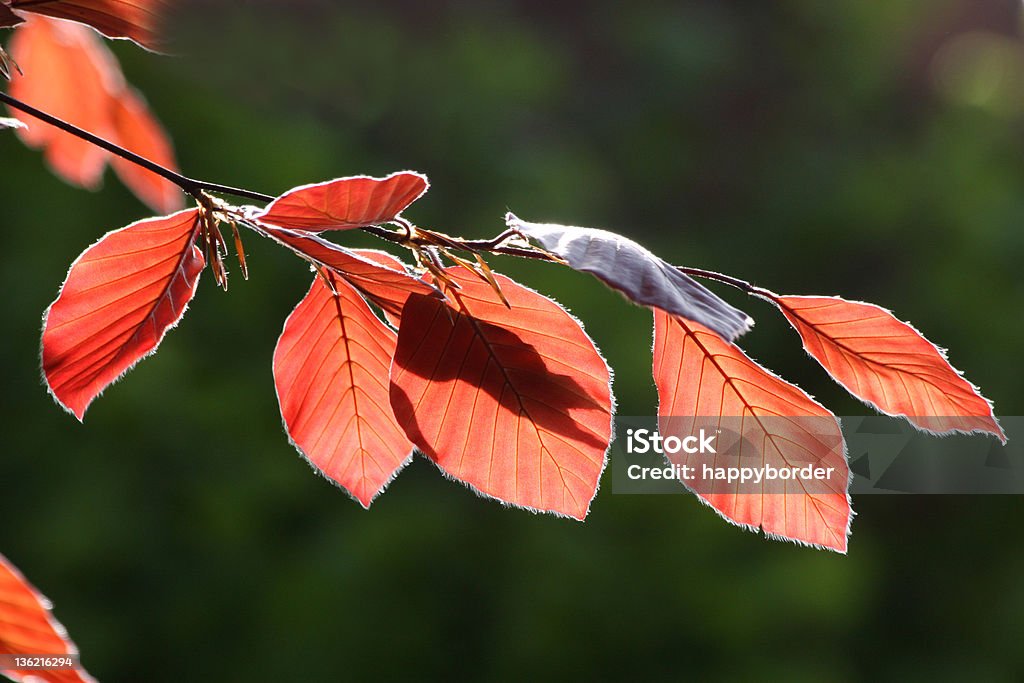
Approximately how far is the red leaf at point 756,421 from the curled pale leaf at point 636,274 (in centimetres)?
8

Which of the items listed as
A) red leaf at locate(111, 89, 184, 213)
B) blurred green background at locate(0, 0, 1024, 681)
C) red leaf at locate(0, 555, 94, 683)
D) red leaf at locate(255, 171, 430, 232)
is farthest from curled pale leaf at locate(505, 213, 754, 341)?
blurred green background at locate(0, 0, 1024, 681)

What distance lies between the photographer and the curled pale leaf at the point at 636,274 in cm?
26

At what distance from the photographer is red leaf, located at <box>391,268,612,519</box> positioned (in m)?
0.36

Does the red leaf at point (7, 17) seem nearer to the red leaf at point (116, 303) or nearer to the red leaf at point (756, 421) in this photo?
the red leaf at point (116, 303)

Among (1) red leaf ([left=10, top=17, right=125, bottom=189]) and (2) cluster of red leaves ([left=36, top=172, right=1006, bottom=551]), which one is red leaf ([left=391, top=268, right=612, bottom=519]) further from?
(1) red leaf ([left=10, top=17, right=125, bottom=189])

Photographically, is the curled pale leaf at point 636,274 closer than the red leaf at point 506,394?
Yes

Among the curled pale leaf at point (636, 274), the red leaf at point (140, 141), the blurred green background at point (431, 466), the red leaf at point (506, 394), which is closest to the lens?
the curled pale leaf at point (636, 274)

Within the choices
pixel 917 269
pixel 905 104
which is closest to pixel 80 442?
pixel 917 269

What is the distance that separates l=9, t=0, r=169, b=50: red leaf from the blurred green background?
1.63m

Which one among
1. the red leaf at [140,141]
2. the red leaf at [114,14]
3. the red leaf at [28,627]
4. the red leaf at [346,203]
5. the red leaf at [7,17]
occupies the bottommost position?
the red leaf at [28,627]

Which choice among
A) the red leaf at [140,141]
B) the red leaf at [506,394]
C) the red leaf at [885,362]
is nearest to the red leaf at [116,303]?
the red leaf at [506,394]

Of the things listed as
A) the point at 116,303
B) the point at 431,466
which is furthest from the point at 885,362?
the point at 431,466

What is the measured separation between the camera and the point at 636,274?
0.28 m

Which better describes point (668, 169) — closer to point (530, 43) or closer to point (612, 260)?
point (530, 43)
